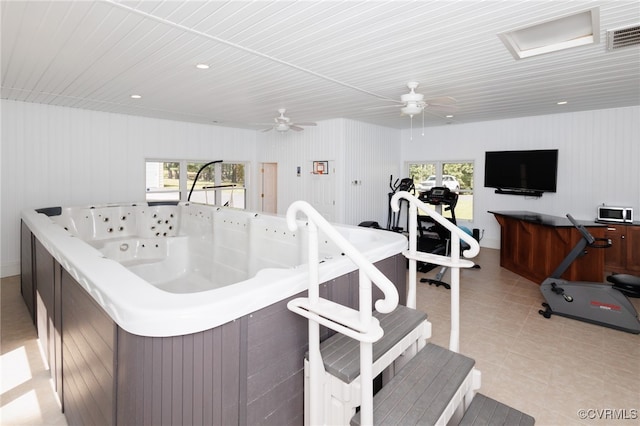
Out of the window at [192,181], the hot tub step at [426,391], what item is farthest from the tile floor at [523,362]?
the window at [192,181]

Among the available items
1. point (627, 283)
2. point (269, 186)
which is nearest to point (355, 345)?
point (627, 283)

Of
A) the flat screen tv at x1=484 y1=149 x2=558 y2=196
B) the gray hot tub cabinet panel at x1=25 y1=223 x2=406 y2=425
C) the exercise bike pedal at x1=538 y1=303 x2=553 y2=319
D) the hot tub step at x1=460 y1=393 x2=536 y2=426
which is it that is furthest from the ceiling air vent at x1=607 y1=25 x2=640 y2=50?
the flat screen tv at x1=484 y1=149 x2=558 y2=196

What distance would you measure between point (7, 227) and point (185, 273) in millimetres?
2886

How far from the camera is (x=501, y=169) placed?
6.14 metres

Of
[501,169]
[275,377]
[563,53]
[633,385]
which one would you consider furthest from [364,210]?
[275,377]

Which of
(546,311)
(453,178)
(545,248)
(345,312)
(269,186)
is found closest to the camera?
(345,312)

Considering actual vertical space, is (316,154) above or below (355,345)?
above

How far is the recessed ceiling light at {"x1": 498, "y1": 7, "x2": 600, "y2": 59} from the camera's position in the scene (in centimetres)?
242

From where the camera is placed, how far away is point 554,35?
8.86 ft

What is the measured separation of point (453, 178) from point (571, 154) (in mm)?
2116

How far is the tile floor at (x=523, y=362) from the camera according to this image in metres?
2.06

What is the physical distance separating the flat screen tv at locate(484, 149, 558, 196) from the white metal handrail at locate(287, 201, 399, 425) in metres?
5.67

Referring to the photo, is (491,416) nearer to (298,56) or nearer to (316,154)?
(298,56)

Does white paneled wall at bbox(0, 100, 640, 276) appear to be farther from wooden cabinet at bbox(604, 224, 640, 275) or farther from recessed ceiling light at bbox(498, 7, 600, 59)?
recessed ceiling light at bbox(498, 7, 600, 59)
